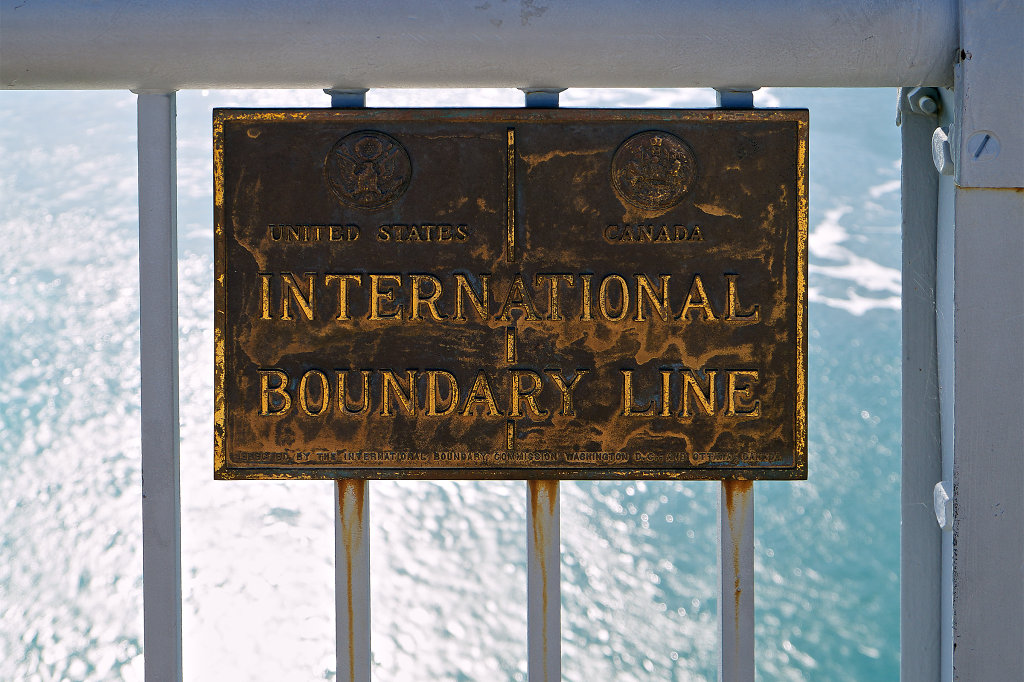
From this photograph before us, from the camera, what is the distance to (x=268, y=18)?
1409 millimetres

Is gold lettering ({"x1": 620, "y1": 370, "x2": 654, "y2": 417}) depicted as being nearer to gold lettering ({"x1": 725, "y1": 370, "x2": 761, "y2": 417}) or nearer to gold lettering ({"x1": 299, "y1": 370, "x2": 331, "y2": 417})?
gold lettering ({"x1": 725, "y1": 370, "x2": 761, "y2": 417})

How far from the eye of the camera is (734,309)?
4.93ft

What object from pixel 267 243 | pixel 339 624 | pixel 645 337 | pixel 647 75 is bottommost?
pixel 339 624

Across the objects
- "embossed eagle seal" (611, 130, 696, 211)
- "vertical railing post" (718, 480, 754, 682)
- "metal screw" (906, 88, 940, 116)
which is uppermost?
"metal screw" (906, 88, 940, 116)

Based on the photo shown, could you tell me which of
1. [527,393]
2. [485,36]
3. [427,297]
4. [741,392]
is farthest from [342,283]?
[741,392]

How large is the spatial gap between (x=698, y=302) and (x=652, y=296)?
8 centimetres

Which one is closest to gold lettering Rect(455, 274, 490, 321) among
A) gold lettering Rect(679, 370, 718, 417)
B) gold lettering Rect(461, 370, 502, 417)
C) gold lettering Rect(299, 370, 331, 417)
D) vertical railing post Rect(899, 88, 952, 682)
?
gold lettering Rect(461, 370, 502, 417)

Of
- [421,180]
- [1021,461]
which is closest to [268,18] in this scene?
[421,180]

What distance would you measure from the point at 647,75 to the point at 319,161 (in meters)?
0.57

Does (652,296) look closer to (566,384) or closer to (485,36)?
(566,384)

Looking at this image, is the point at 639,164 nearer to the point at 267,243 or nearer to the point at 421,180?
the point at 421,180

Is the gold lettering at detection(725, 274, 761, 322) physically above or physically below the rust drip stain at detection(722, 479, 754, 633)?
above

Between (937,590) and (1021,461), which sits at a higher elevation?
(1021,461)

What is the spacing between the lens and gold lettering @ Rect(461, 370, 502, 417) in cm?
151
